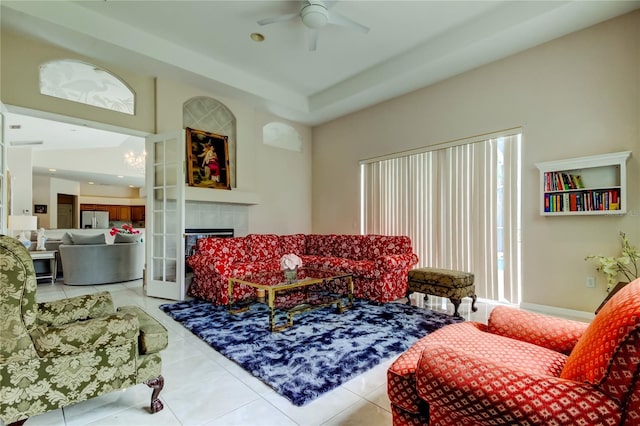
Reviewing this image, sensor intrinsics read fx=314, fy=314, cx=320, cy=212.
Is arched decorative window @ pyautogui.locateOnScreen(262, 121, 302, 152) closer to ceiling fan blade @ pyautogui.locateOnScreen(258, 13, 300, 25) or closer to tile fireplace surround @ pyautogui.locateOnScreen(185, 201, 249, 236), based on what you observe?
tile fireplace surround @ pyautogui.locateOnScreen(185, 201, 249, 236)

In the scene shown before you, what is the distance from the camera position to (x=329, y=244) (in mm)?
5242

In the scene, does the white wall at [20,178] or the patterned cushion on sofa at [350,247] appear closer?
the patterned cushion on sofa at [350,247]

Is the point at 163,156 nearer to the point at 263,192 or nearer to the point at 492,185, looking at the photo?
the point at 263,192

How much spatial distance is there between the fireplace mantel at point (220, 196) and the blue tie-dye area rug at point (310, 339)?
5.32 ft

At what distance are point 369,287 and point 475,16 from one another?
3.38m

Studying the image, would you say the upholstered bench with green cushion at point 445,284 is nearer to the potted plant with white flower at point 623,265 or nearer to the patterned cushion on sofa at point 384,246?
the patterned cushion on sofa at point 384,246

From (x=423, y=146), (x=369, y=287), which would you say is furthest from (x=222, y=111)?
(x=369, y=287)

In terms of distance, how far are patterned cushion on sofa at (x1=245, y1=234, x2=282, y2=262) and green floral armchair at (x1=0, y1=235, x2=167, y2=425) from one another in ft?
9.60

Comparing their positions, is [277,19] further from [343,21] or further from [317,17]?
[343,21]

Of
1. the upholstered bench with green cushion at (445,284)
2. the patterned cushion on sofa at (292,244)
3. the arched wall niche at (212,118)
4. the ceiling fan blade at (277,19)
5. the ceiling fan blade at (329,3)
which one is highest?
the ceiling fan blade at (329,3)

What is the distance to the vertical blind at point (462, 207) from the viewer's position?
3.90 m

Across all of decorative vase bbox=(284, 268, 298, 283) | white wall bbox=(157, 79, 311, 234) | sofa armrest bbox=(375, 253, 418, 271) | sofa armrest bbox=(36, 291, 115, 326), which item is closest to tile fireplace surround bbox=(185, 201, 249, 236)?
white wall bbox=(157, 79, 311, 234)

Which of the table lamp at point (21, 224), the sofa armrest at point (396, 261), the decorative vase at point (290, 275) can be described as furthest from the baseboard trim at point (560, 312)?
the table lamp at point (21, 224)

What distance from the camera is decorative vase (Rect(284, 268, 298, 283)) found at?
3.35 metres
